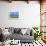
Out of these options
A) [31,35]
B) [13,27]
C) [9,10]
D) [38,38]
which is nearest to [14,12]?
[9,10]

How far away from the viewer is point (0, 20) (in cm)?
362

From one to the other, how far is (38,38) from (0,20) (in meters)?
1.43

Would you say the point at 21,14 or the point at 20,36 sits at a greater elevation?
the point at 21,14

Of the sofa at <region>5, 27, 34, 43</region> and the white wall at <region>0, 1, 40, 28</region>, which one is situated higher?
the white wall at <region>0, 1, 40, 28</region>

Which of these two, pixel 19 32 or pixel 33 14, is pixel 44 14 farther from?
pixel 19 32

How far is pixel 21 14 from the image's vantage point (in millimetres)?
3658

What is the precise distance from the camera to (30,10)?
3.64 meters

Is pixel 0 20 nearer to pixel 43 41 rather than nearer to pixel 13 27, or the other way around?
pixel 13 27

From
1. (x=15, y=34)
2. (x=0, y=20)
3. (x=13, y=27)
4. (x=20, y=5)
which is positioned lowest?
(x=15, y=34)

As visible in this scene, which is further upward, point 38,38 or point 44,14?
point 44,14

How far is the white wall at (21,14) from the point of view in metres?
3.63

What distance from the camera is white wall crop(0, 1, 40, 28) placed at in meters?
3.63

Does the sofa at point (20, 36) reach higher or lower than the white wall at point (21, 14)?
lower

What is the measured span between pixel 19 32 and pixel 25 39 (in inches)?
12.2
